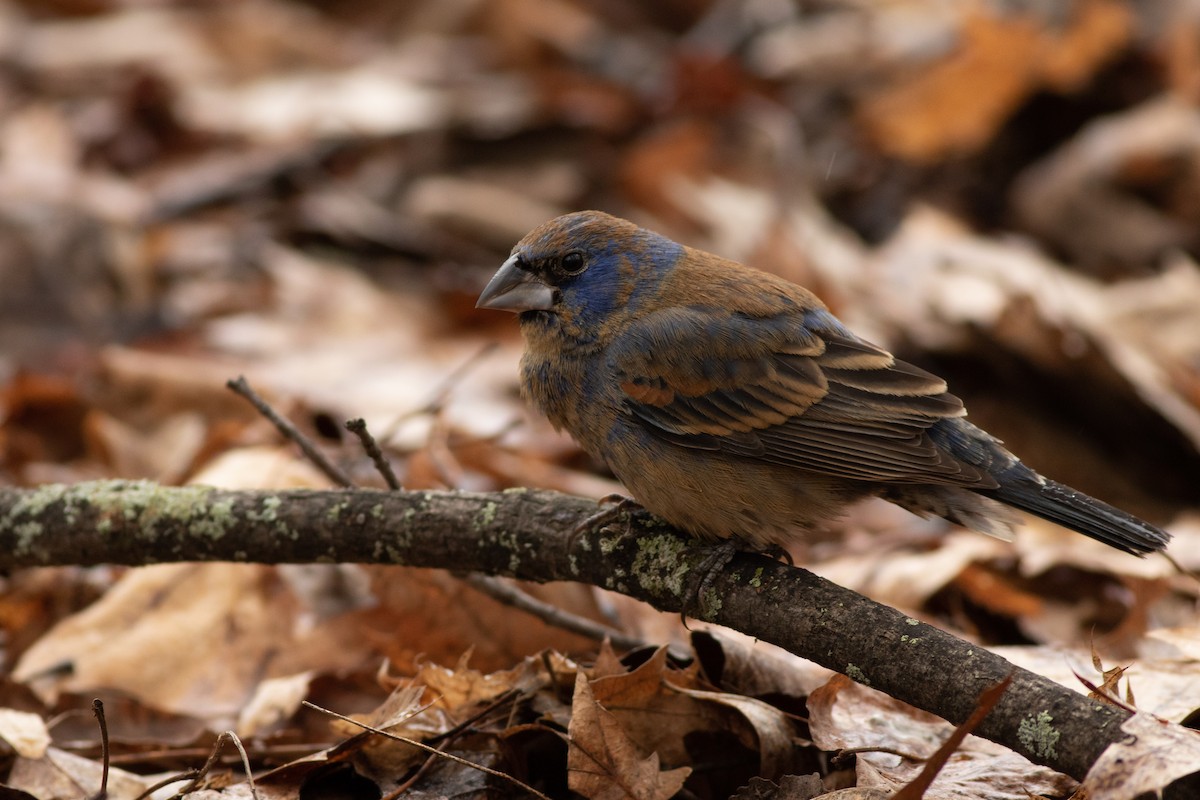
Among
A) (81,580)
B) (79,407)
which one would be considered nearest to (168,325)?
(79,407)

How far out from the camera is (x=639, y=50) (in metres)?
11.0

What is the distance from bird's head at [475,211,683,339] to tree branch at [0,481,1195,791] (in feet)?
A: 2.49

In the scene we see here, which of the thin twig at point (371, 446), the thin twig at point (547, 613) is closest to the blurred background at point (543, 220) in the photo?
the thin twig at point (547, 613)

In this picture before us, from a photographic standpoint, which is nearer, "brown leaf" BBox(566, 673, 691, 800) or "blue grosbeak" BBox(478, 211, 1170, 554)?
"brown leaf" BBox(566, 673, 691, 800)

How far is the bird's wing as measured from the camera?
12.3 feet

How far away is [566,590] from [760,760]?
1.14 m

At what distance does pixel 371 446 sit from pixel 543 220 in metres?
4.70

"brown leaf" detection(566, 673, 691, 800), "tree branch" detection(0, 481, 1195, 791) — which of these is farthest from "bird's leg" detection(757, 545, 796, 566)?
"brown leaf" detection(566, 673, 691, 800)

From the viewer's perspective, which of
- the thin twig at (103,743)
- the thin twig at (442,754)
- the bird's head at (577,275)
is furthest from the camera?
the bird's head at (577,275)

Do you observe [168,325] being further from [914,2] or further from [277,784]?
[914,2]

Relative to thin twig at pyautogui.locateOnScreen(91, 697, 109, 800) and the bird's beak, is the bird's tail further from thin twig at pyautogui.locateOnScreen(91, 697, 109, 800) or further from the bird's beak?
thin twig at pyautogui.locateOnScreen(91, 697, 109, 800)

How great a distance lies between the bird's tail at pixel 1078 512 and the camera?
11.1 ft

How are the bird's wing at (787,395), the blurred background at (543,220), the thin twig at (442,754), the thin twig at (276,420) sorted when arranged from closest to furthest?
1. the thin twig at (442,754)
2. the thin twig at (276,420)
3. the bird's wing at (787,395)
4. the blurred background at (543,220)

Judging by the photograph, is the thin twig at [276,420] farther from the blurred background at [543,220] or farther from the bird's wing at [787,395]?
the bird's wing at [787,395]
